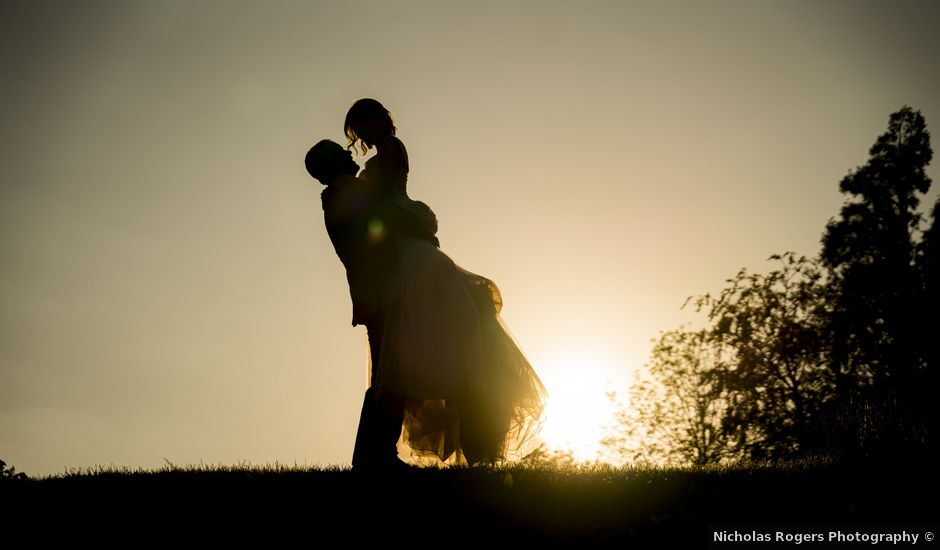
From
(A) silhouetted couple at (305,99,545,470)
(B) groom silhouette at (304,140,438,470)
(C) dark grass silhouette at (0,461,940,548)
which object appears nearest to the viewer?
(C) dark grass silhouette at (0,461,940,548)

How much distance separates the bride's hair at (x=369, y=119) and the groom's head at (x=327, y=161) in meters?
0.25

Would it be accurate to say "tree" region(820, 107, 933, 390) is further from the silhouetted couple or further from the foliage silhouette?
the silhouetted couple

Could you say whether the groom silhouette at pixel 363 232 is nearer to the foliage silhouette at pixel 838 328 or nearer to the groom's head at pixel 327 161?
the groom's head at pixel 327 161

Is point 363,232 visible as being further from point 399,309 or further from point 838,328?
point 838,328

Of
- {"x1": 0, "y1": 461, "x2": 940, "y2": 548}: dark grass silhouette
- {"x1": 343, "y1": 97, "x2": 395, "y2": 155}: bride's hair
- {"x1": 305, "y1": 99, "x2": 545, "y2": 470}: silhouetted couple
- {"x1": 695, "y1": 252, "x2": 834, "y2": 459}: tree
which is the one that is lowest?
{"x1": 0, "y1": 461, "x2": 940, "y2": 548}: dark grass silhouette

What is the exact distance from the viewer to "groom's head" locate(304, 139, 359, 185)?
6859 millimetres

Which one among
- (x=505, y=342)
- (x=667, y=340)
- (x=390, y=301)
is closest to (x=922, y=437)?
(x=505, y=342)

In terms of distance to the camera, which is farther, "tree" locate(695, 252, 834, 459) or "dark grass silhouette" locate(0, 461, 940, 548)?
"tree" locate(695, 252, 834, 459)

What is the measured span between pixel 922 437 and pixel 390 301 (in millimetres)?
7394

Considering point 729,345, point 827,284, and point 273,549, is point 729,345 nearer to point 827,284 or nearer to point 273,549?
point 827,284

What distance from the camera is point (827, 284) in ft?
111

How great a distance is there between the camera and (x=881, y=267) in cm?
3256

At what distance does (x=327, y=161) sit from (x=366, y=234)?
0.75 m

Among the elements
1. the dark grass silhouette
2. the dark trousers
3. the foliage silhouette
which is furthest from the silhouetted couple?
the foliage silhouette
